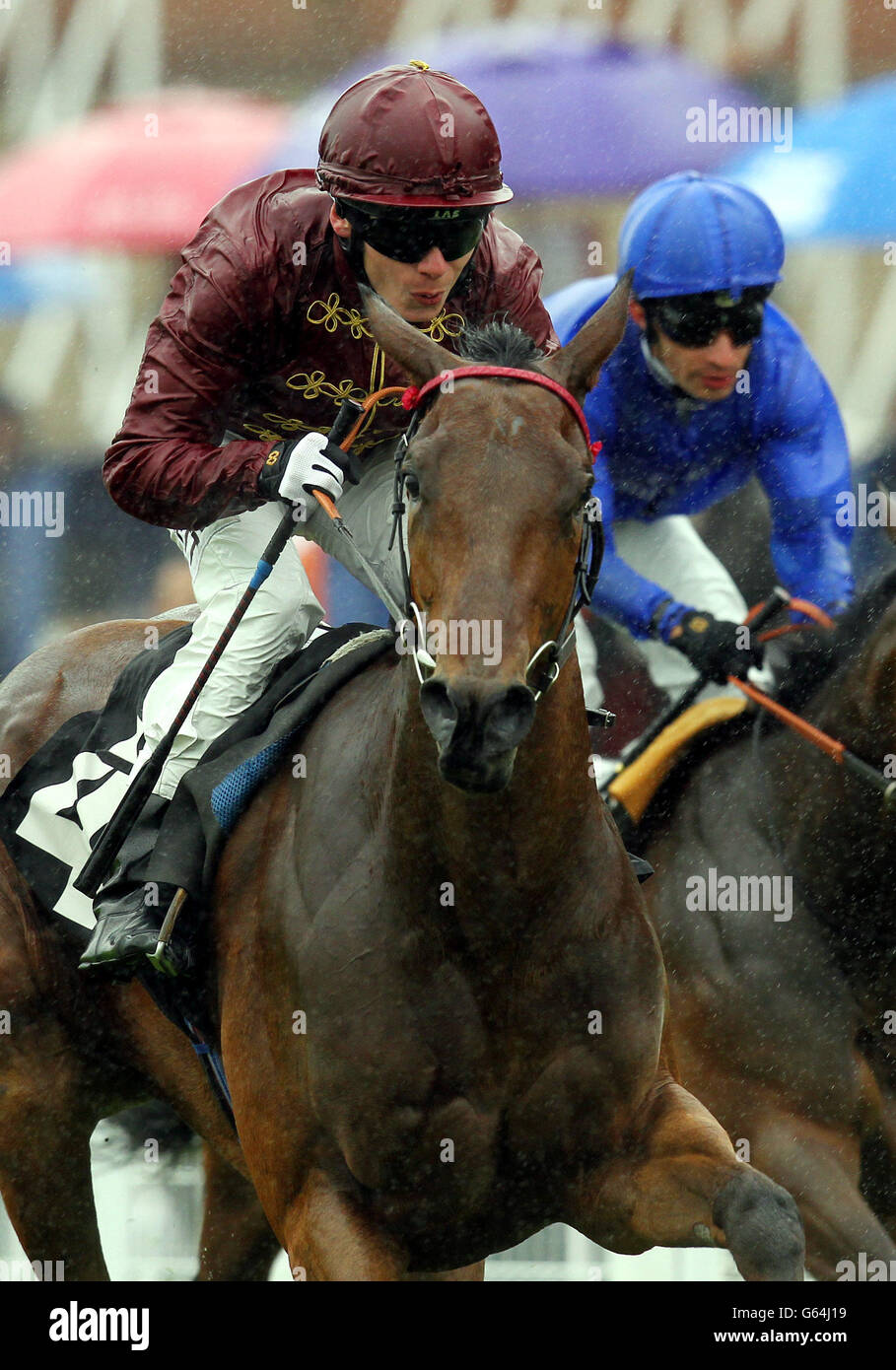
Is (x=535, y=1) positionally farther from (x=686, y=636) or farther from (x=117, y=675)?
(x=117, y=675)

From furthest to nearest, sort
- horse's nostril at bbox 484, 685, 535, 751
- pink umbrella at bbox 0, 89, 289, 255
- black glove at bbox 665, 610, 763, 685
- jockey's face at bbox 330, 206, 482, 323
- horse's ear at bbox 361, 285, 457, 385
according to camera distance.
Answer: pink umbrella at bbox 0, 89, 289, 255, black glove at bbox 665, 610, 763, 685, jockey's face at bbox 330, 206, 482, 323, horse's ear at bbox 361, 285, 457, 385, horse's nostril at bbox 484, 685, 535, 751

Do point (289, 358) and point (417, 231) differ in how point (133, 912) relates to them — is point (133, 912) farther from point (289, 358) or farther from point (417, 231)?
point (417, 231)

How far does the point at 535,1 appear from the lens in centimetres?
759

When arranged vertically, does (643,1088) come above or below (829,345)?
below

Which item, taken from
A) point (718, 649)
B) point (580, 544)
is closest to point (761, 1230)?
point (580, 544)

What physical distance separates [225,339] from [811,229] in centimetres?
432

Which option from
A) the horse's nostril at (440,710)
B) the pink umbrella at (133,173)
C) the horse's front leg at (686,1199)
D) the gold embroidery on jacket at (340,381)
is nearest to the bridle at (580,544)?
the horse's nostril at (440,710)

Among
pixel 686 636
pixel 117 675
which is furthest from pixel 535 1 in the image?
pixel 117 675

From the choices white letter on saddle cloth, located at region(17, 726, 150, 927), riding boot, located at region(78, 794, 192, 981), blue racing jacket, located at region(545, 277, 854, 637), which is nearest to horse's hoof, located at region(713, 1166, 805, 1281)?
riding boot, located at region(78, 794, 192, 981)

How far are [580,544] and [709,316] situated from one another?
228 cm

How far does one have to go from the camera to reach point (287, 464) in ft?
10.6

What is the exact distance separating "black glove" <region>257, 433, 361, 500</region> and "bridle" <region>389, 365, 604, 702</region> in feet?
1.04

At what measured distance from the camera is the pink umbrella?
7105 millimetres

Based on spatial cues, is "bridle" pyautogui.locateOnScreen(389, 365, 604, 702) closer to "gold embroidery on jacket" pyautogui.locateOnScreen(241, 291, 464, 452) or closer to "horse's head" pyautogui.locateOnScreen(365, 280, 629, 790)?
"horse's head" pyautogui.locateOnScreen(365, 280, 629, 790)
